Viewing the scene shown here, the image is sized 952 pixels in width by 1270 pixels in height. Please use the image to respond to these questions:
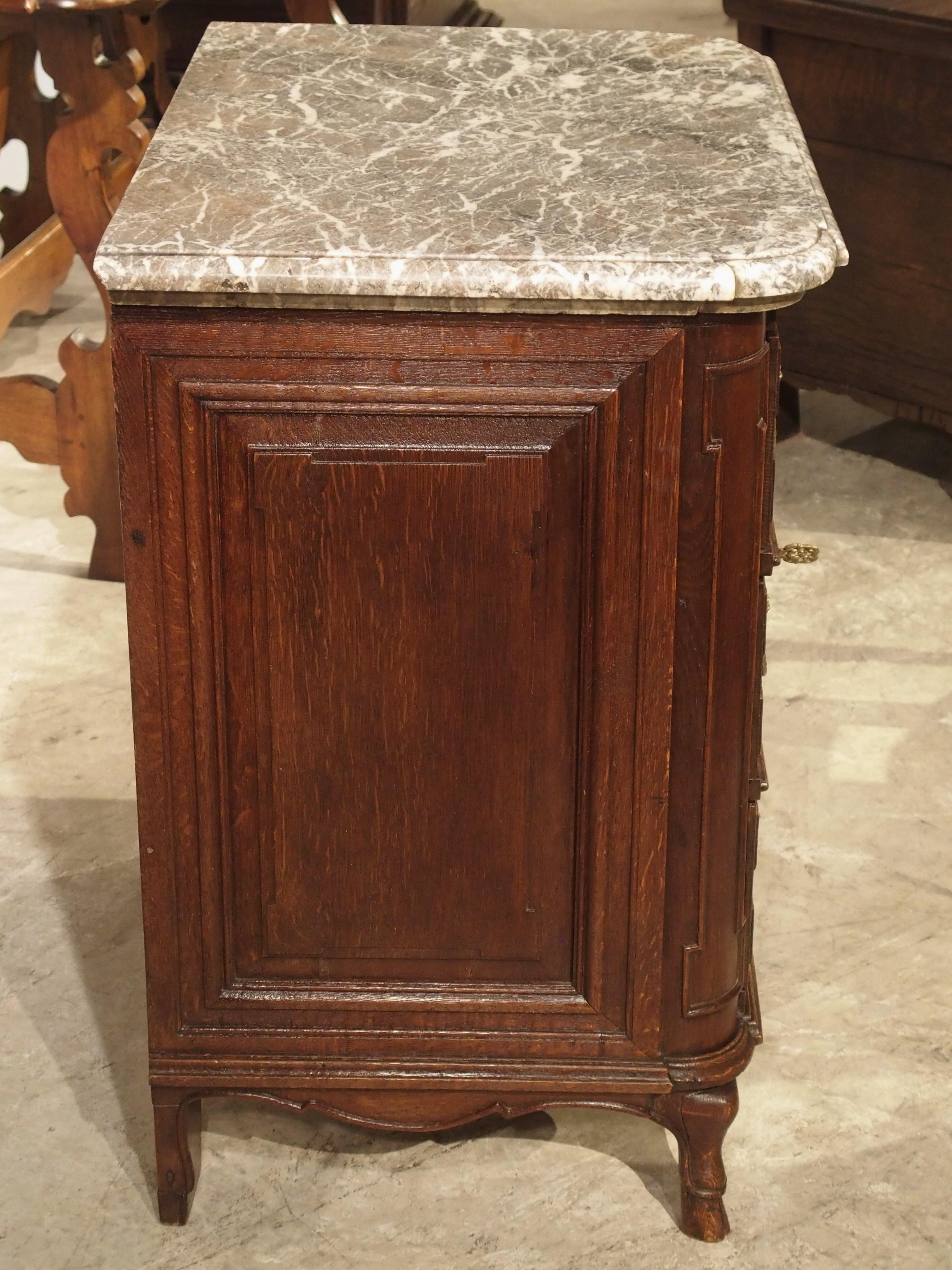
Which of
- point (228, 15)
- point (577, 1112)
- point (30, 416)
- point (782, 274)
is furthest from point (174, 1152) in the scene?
point (228, 15)

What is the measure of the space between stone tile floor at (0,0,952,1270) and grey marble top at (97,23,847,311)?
1029 millimetres

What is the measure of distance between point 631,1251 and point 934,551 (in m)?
1.88

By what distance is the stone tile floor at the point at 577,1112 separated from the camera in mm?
1878

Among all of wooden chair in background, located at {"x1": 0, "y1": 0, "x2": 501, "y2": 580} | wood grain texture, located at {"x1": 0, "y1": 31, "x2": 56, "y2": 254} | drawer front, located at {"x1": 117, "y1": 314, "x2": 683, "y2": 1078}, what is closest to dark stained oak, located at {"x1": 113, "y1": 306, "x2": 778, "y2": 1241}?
drawer front, located at {"x1": 117, "y1": 314, "x2": 683, "y2": 1078}

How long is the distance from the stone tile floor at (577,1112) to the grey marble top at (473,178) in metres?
1.03

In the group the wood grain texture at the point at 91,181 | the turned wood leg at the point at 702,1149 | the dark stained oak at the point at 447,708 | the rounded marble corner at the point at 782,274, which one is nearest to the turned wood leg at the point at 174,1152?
the dark stained oak at the point at 447,708

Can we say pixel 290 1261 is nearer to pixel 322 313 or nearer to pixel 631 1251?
pixel 631 1251

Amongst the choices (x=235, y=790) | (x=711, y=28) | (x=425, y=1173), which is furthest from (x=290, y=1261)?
(x=711, y=28)

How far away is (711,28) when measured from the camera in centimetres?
Result: 748

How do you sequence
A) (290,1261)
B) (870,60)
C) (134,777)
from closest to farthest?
(290,1261)
(134,777)
(870,60)

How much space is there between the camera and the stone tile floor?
6.16 ft

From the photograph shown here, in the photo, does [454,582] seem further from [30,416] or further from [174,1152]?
[30,416]

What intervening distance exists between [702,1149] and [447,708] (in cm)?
58

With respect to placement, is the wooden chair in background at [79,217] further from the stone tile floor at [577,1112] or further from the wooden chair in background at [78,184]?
the stone tile floor at [577,1112]
